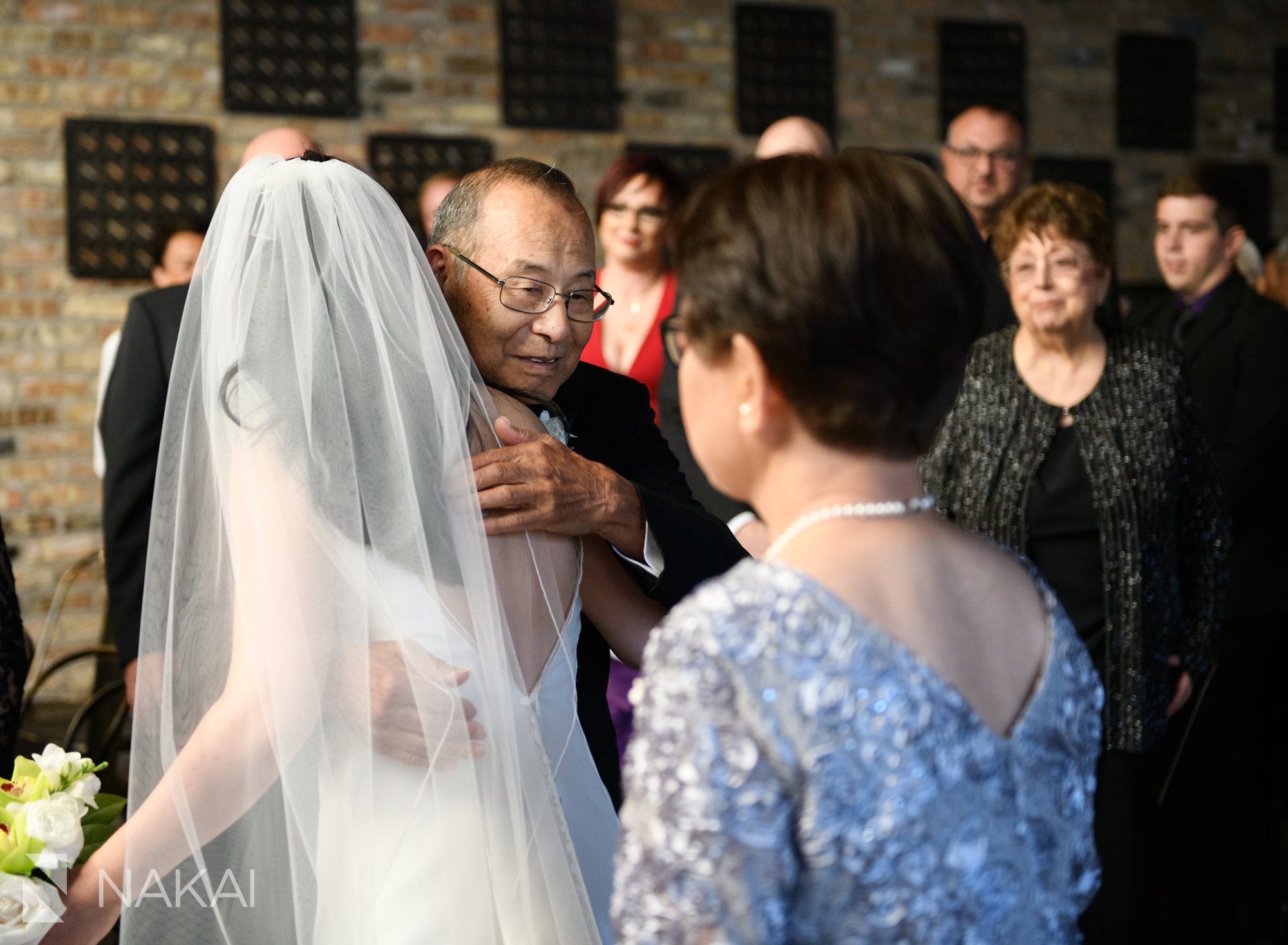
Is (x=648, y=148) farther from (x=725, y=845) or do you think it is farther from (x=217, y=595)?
(x=725, y=845)

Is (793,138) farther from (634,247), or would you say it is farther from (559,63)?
(559,63)

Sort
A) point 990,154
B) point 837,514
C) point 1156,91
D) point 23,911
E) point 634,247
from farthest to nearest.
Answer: point 1156,91
point 990,154
point 634,247
point 23,911
point 837,514

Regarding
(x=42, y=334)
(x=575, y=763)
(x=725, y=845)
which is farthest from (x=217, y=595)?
(x=42, y=334)

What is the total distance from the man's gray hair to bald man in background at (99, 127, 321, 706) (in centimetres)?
118

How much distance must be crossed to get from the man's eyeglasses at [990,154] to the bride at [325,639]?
2798mm

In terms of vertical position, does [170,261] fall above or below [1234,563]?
above

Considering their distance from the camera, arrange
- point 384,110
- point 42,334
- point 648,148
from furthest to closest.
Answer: point 648,148 < point 384,110 < point 42,334

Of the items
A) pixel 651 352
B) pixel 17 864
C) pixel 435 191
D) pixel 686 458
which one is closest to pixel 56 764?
pixel 17 864

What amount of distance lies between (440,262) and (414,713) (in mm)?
597

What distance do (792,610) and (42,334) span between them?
14.6ft

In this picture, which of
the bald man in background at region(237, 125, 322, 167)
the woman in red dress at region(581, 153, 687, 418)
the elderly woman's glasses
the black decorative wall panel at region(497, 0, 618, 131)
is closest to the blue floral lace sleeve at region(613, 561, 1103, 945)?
the bald man in background at region(237, 125, 322, 167)

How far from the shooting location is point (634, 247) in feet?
11.4

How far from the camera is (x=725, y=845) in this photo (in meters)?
0.90

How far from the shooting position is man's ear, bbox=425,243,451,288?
1656 millimetres
